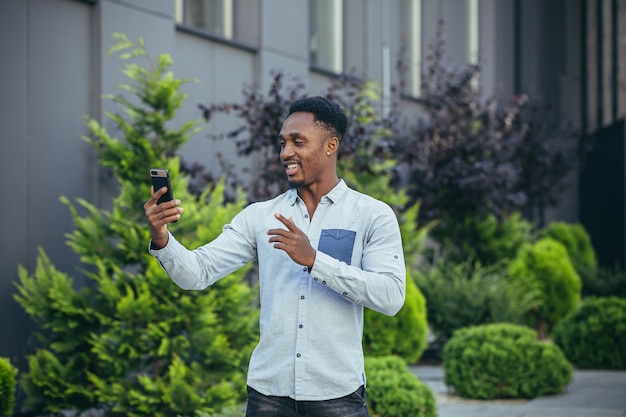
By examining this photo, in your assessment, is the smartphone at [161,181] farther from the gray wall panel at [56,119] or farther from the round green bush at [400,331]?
the round green bush at [400,331]

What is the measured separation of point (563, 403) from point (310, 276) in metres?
6.67

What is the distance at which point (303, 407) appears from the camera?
11.8ft

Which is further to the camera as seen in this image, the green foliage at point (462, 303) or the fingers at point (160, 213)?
the green foliage at point (462, 303)

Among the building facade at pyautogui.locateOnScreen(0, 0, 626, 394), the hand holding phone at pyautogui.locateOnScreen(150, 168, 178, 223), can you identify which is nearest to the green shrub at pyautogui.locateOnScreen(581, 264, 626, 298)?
the building facade at pyautogui.locateOnScreen(0, 0, 626, 394)

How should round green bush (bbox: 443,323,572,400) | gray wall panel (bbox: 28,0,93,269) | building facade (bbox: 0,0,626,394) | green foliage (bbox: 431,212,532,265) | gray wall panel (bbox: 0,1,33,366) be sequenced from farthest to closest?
1. green foliage (bbox: 431,212,532,265)
2. round green bush (bbox: 443,323,572,400)
3. gray wall panel (bbox: 28,0,93,269)
4. building facade (bbox: 0,0,626,394)
5. gray wall panel (bbox: 0,1,33,366)

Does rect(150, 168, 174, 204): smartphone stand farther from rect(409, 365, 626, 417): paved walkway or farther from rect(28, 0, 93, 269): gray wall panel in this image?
A: rect(409, 365, 626, 417): paved walkway

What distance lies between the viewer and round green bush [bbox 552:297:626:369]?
38.2 feet

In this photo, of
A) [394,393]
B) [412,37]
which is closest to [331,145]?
[394,393]

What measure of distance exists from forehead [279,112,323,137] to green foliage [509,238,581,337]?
39.2ft

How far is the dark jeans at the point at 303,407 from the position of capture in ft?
11.7

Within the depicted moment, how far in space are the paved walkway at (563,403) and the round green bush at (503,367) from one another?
106mm

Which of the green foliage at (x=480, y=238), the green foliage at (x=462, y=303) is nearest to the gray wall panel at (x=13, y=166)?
the green foliage at (x=462, y=303)

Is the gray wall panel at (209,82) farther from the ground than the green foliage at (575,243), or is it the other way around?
the gray wall panel at (209,82)

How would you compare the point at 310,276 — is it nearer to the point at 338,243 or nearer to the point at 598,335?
the point at 338,243
